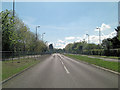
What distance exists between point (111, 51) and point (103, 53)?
5890mm

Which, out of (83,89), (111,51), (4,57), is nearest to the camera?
(83,89)

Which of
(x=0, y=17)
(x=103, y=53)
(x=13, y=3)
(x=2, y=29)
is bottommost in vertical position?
(x=103, y=53)

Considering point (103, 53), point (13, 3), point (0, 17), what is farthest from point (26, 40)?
point (0, 17)

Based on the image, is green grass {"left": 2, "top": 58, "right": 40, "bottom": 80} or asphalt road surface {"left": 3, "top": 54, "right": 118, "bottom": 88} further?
green grass {"left": 2, "top": 58, "right": 40, "bottom": 80}

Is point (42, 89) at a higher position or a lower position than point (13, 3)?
lower

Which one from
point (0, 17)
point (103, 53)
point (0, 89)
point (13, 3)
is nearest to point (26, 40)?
point (13, 3)

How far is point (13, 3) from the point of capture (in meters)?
21.0

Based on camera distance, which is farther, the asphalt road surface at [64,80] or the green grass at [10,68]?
the green grass at [10,68]

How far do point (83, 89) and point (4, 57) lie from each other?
17.3 m

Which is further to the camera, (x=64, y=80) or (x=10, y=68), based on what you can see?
(x=10, y=68)

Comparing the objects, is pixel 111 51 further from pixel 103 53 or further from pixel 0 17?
pixel 0 17

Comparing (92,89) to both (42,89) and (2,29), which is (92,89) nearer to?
(42,89)

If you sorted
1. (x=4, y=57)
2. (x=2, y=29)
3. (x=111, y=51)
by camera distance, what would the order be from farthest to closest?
(x=111, y=51) → (x=4, y=57) → (x=2, y=29)

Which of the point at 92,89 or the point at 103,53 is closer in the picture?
the point at 92,89
